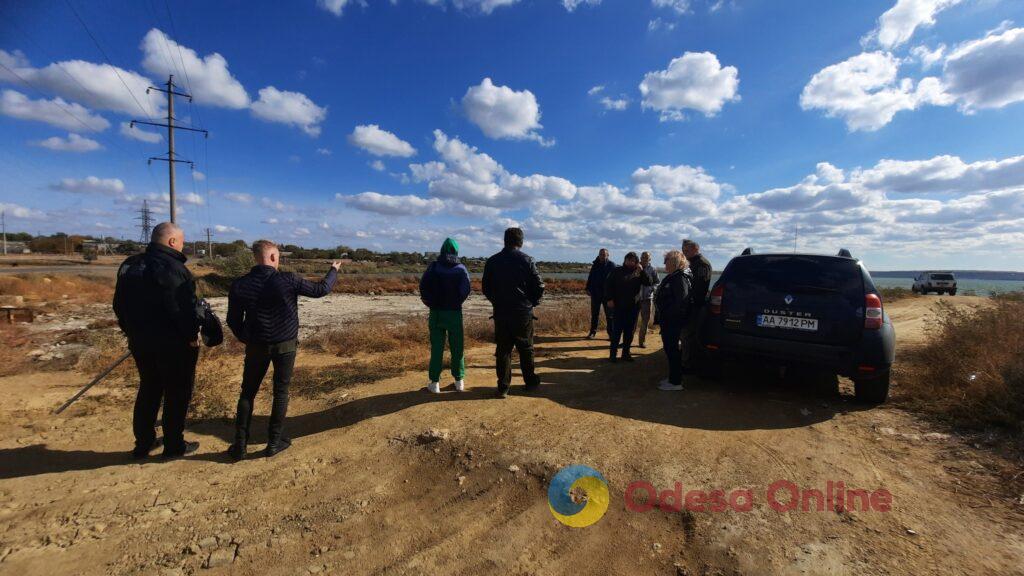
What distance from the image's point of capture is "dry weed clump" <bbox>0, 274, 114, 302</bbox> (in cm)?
1555

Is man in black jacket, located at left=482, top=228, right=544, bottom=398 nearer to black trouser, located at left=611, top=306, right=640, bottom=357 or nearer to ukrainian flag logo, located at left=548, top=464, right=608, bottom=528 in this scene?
ukrainian flag logo, located at left=548, top=464, right=608, bottom=528

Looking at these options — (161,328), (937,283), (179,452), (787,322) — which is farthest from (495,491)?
(937,283)

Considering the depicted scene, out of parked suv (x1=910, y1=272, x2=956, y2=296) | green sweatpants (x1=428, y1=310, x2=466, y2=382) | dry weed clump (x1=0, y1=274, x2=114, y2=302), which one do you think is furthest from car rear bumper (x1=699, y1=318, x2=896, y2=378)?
parked suv (x1=910, y1=272, x2=956, y2=296)

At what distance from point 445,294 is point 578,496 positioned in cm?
263

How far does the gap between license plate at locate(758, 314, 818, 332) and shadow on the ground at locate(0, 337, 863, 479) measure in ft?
2.83

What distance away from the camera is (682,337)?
5.90m

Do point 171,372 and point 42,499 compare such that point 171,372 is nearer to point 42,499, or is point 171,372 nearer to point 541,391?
point 42,499

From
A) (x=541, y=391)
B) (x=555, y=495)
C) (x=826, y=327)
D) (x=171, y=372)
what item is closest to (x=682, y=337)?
(x=826, y=327)

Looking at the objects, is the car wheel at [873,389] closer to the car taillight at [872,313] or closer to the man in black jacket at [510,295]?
the car taillight at [872,313]

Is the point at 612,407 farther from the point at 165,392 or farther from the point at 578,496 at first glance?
the point at 165,392

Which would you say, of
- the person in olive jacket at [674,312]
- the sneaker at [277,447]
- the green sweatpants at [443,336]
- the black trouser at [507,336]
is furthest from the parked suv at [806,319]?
the sneaker at [277,447]

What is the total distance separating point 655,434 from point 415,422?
2.23 metres

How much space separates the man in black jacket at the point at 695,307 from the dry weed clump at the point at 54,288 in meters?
20.1

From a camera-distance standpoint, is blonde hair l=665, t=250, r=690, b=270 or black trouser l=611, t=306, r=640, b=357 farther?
black trouser l=611, t=306, r=640, b=357
